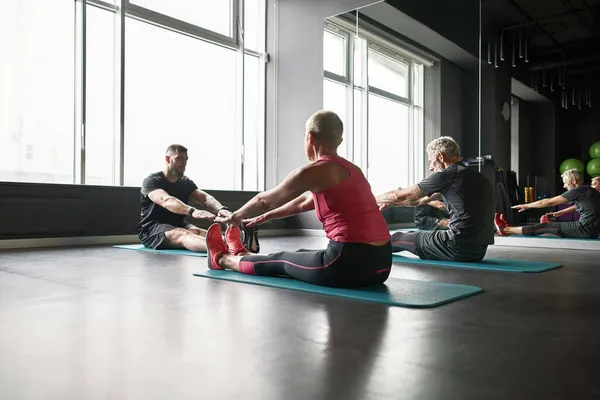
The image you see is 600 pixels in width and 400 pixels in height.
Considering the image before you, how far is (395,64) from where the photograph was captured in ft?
21.4

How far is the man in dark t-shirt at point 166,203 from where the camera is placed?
421 cm

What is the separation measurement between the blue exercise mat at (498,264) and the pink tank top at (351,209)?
4.71ft

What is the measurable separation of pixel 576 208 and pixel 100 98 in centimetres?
519

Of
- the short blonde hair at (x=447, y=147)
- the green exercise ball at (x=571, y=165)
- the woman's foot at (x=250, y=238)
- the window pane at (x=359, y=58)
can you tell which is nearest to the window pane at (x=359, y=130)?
the window pane at (x=359, y=58)

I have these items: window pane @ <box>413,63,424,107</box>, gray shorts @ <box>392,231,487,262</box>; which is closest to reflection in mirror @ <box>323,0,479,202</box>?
window pane @ <box>413,63,424,107</box>

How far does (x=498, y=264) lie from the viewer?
12.1 ft

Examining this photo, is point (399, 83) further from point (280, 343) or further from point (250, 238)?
point (280, 343)

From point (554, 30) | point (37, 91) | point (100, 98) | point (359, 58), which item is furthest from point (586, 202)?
point (37, 91)

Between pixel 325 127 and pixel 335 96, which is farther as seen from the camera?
pixel 335 96

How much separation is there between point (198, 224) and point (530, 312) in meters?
4.86

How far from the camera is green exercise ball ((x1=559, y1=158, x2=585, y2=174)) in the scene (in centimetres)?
523

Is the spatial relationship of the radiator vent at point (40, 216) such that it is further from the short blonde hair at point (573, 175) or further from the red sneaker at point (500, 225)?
the short blonde hair at point (573, 175)

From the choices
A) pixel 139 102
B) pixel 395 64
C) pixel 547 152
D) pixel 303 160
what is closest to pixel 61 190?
pixel 139 102

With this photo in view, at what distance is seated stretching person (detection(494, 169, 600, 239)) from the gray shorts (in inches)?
81.0
